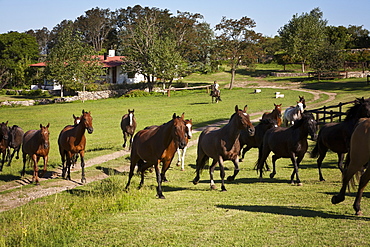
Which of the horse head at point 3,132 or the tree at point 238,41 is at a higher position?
the tree at point 238,41

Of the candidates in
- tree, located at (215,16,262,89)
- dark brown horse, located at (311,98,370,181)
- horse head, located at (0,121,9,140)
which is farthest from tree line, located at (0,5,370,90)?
dark brown horse, located at (311,98,370,181)

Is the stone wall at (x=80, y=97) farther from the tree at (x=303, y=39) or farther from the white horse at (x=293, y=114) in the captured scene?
the white horse at (x=293, y=114)

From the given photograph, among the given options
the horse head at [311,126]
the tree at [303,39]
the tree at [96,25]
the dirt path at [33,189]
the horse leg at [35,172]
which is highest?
the tree at [96,25]

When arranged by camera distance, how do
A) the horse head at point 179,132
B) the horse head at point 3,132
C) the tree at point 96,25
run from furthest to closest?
the tree at point 96,25, the horse head at point 3,132, the horse head at point 179,132

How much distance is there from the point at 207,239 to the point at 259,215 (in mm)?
1766

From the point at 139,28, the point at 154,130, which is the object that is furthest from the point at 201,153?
the point at 139,28

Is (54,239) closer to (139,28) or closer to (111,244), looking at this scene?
(111,244)

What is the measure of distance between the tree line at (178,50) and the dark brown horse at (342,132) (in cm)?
4843

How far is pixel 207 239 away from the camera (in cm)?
788

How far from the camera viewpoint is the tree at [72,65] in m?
61.7

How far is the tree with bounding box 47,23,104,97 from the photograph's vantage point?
61688 mm

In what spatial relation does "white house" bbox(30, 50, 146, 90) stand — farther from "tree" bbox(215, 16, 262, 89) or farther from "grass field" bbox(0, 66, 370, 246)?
"grass field" bbox(0, 66, 370, 246)

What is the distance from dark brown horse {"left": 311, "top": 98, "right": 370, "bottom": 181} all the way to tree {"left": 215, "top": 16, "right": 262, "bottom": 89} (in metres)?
48.5

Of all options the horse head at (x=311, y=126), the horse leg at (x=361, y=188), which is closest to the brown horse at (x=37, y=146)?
the horse head at (x=311, y=126)
